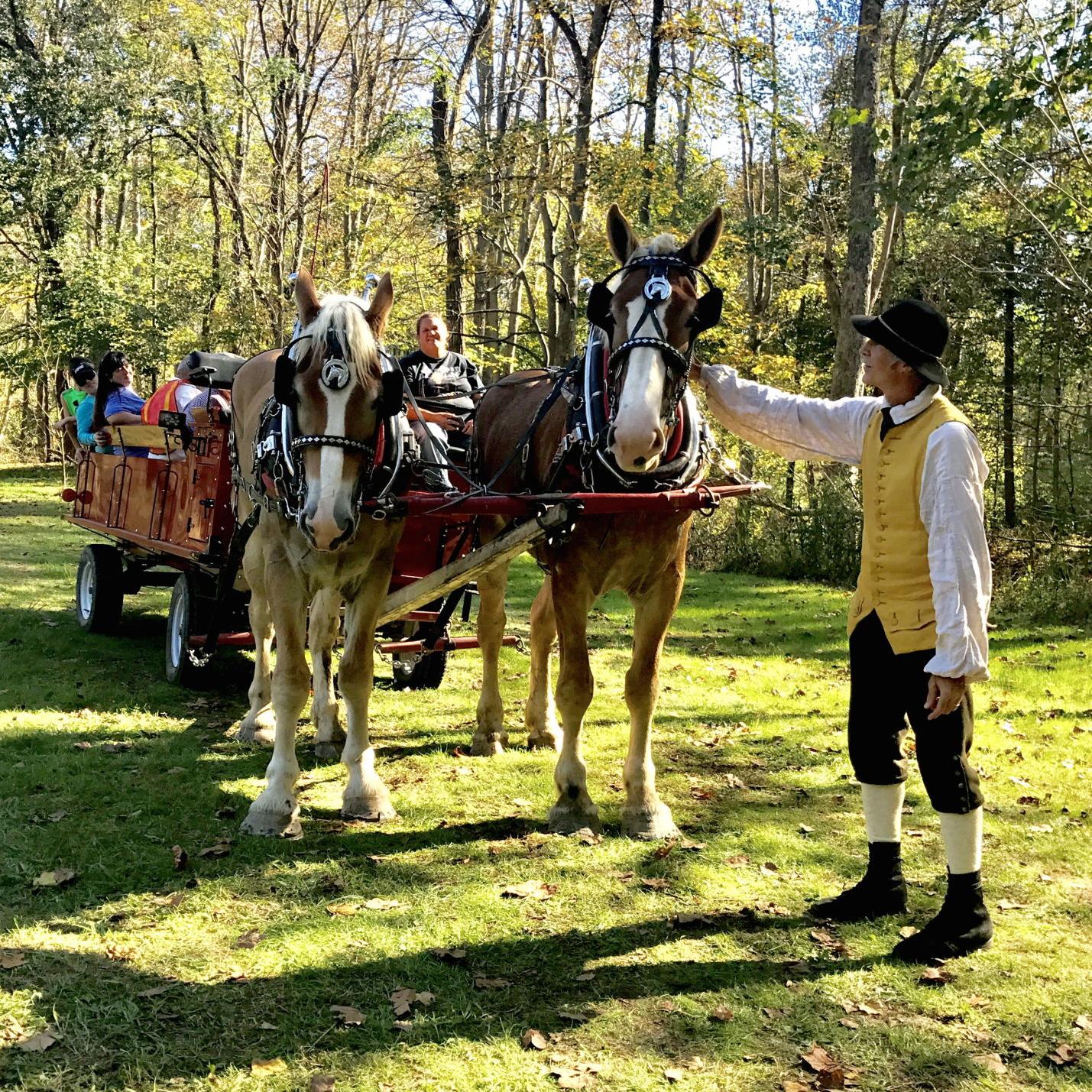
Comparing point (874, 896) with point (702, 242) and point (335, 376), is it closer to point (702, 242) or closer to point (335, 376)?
point (702, 242)

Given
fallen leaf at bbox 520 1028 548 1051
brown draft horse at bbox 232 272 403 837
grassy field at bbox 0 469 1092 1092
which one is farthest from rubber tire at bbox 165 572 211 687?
fallen leaf at bbox 520 1028 548 1051

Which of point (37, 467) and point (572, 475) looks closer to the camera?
point (572, 475)

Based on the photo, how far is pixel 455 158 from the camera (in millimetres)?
16078

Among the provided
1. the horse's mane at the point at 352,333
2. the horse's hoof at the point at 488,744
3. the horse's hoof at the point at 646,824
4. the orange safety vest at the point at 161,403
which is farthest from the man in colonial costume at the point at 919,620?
the orange safety vest at the point at 161,403

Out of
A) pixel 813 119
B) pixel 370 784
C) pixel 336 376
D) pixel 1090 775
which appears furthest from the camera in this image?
pixel 813 119

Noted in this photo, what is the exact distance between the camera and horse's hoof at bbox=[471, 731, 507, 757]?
→ 5.80 metres

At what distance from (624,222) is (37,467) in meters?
24.6

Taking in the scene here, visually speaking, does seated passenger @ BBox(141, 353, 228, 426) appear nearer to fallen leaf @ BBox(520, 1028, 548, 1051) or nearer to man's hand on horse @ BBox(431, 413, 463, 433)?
man's hand on horse @ BBox(431, 413, 463, 433)

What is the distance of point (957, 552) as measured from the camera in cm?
A: 328

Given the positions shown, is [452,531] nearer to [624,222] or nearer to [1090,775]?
[624,222]

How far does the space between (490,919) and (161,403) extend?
5119 millimetres

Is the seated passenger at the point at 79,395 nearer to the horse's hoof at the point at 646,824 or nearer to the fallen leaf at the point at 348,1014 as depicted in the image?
the horse's hoof at the point at 646,824

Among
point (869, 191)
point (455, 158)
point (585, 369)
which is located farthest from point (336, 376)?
point (455, 158)

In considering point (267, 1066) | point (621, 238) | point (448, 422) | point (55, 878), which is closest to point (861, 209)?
point (448, 422)
